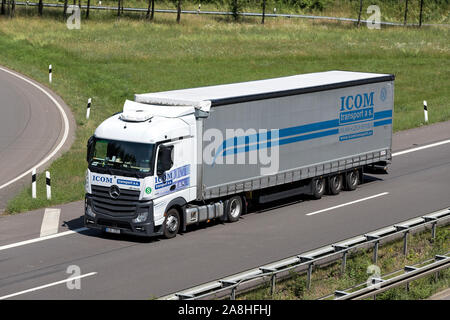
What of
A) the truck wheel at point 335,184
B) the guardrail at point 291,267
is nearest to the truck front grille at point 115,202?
the guardrail at point 291,267

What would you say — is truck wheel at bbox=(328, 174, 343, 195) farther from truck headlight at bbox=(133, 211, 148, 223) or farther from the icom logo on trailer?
truck headlight at bbox=(133, 211, 148, 223)

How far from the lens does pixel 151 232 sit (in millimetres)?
20016

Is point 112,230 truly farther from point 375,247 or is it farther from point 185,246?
point 375,247

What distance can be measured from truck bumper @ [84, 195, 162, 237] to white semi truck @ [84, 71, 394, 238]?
24mm

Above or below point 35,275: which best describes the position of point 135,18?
above

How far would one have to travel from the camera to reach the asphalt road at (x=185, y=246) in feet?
56.0

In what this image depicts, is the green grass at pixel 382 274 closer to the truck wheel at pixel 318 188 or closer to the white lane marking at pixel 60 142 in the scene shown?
the truck wheel at pixel 318 188

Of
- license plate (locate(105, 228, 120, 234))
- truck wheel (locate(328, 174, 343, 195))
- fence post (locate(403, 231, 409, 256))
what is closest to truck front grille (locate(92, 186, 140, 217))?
license plate (locate(105, 228, 120, 234))

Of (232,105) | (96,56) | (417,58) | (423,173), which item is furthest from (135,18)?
(232,105)

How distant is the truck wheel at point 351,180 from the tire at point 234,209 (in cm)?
499

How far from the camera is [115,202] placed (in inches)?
793

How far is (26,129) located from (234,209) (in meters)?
14.6
